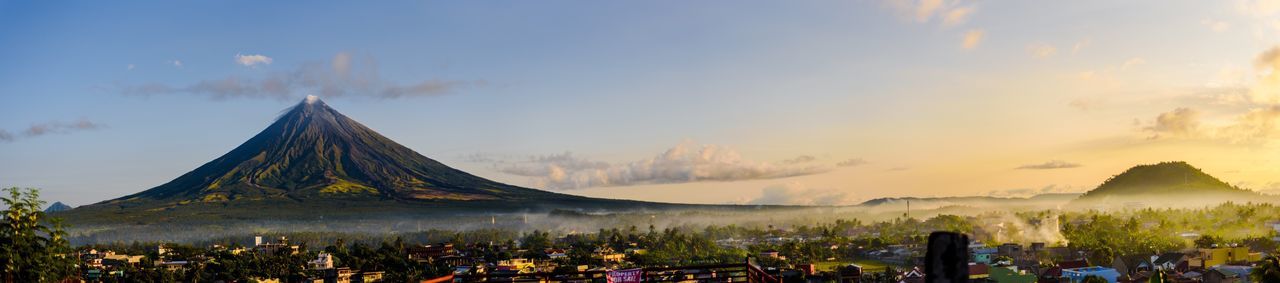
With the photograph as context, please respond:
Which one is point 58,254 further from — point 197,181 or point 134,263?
point 197,181

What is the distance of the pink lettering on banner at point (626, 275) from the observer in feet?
53.4

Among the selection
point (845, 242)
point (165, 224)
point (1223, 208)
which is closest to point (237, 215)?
point (165, 224)

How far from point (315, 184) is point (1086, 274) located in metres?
125

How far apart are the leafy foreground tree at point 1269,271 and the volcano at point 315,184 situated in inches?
5162

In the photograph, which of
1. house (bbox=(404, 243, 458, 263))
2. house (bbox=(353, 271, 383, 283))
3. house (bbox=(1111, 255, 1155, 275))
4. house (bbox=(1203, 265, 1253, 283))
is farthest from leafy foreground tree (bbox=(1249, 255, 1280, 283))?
house (bbox=(404, 243, 458, 263))

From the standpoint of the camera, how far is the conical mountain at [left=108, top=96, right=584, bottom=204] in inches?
6275

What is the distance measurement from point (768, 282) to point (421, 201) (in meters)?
148

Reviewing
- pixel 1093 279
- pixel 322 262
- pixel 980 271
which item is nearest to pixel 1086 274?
pixel 1093 279

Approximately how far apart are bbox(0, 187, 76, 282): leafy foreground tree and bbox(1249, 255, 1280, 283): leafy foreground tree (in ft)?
85.0

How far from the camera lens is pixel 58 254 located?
63.3 ft

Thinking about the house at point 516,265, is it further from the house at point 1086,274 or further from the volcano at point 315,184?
the volcano at point 315,184

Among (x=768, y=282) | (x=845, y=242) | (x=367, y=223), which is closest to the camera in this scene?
(x=768, y=282)

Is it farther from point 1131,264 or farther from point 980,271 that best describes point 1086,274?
point 1131,264

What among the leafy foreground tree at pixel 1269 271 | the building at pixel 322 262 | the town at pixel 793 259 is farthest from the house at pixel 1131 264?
the building at pixel 322 262
